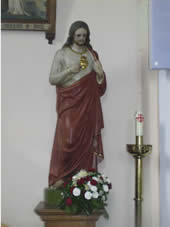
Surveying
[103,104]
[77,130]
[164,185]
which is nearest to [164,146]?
[164,185]

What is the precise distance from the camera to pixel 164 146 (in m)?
2.65

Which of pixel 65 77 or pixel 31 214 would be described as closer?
pixel 65 77

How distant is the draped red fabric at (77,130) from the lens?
2.36m

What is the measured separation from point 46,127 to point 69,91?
426 mm

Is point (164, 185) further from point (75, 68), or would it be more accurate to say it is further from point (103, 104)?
point (75, 68)

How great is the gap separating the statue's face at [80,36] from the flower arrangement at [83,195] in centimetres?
91

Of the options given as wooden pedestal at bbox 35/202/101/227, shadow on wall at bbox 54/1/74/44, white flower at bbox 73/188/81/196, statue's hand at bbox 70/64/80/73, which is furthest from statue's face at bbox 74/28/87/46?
wooden pedestal at bbox 35/202/101/227

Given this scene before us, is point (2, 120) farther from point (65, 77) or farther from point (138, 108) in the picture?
point (138, 108)

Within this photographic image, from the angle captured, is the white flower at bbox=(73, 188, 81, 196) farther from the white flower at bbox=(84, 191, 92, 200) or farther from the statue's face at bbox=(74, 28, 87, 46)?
the statue's face at bbox=(74, 28, 87, 46)

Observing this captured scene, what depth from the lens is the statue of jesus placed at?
236cm

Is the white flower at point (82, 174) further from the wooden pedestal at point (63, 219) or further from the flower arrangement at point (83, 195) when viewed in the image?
the wooden pedestal at point (63, 219)

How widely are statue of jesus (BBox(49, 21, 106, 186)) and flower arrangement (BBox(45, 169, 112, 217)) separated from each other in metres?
0.21

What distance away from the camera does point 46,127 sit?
2.69 meters

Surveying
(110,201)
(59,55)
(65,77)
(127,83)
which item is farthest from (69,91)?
(110,201)
